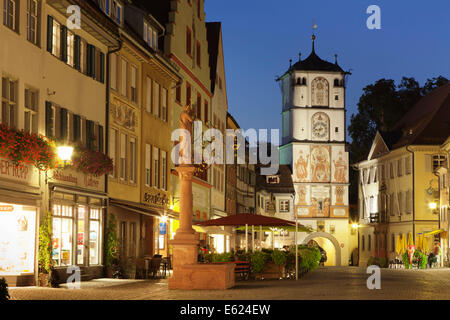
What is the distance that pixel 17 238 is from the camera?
79.6 ft

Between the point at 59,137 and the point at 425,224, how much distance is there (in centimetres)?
5351

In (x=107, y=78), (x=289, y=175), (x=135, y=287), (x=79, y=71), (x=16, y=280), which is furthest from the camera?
(x=289, y=175)

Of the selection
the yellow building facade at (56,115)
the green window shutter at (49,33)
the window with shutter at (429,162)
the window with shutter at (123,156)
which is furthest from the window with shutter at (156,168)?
the window with shutter at (429,162)

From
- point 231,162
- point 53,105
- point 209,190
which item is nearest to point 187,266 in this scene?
point 53,105

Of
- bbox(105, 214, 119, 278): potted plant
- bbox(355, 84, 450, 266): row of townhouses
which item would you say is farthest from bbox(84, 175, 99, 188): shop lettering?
bbox(355, 84, 450, 266): row of townhouses

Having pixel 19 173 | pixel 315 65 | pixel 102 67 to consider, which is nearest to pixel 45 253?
pixel 19 173

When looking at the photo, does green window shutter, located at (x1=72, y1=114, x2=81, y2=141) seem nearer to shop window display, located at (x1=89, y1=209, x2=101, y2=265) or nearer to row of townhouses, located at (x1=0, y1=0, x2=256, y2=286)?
row of townhouses, located at (x1=0, y1=0, x2=256, y2=286)

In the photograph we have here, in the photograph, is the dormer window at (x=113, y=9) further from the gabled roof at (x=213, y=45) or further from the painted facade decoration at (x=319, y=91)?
the painted facade decoration at (x=319, y=91)

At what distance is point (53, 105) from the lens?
2662 centimetres

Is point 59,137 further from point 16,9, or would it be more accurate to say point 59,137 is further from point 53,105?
point 16,9

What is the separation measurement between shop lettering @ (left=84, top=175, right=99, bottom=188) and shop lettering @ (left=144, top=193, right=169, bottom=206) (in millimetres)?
6994

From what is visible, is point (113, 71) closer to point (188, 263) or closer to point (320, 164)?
point (188, 263)

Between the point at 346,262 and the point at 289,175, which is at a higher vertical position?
the point at 289,175

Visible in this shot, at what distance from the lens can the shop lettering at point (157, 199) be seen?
37406 millimetres
